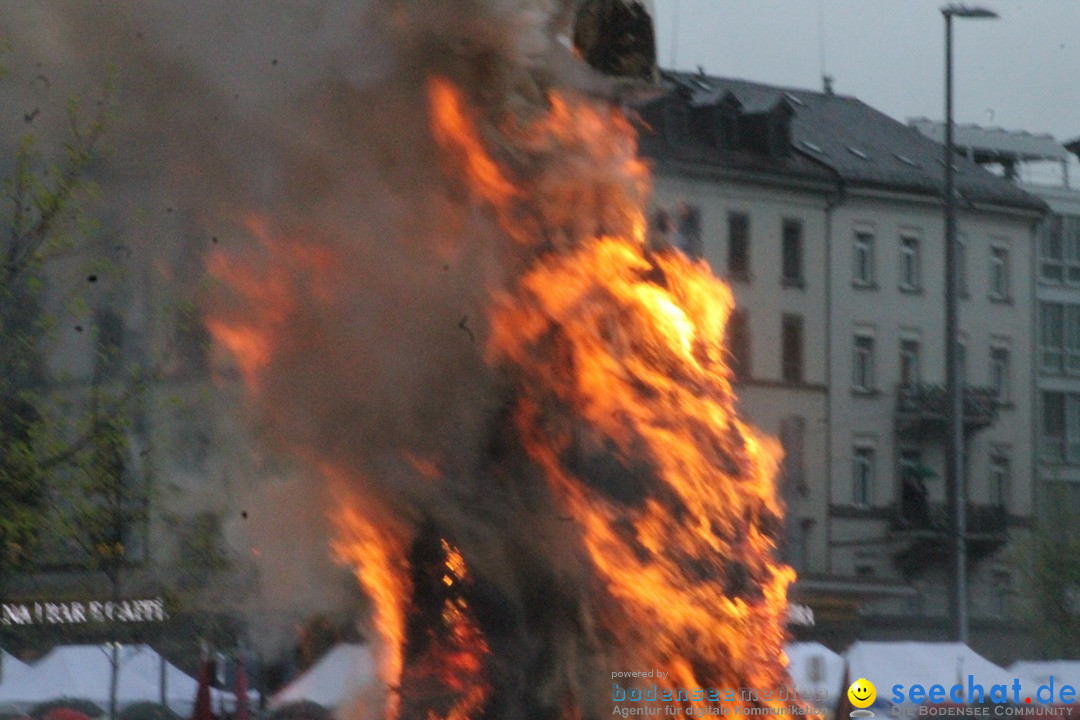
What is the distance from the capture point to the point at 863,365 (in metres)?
40.5

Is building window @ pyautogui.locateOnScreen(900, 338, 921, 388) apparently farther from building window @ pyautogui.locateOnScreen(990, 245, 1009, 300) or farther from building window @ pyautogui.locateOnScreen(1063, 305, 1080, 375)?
building window @ pyautogui.locateOnScreen(1063, 305, 1080, 375)

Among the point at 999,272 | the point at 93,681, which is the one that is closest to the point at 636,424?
the point at 93,681

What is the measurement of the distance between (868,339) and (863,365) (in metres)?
0.63

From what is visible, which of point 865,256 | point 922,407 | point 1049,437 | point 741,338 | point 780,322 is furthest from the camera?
point 1049,437

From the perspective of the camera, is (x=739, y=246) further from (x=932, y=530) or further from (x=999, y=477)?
(x=999, y=477)

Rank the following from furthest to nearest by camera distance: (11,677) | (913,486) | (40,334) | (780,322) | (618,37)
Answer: (913,486) < (780,322) < (11,677) < (40,334) < (618,37)

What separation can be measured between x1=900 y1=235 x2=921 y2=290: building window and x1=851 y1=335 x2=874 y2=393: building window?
1654 mm

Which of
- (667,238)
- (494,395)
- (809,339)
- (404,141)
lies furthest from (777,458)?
(809,339)

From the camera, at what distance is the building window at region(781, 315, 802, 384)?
125ft

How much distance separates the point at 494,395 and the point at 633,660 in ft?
4.71

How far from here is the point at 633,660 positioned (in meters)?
8.23

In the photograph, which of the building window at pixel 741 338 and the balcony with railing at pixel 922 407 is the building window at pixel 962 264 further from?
the building window at pixel 741 338

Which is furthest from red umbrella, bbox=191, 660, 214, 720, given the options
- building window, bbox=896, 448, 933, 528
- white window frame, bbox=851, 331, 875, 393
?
building window, bbox=896, 448, 933, 528

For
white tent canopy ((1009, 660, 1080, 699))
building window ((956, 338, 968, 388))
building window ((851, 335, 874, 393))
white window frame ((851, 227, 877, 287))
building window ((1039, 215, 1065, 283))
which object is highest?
building window ((1039, 215, 1065, 283))
